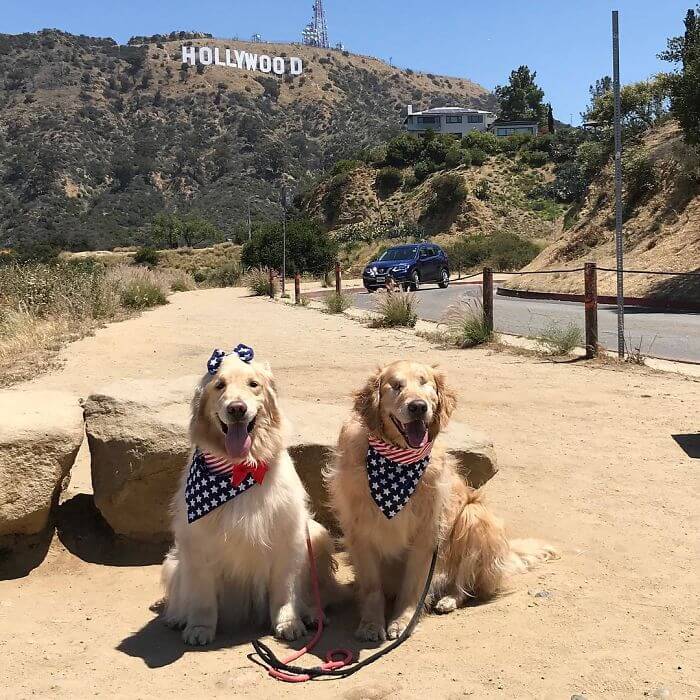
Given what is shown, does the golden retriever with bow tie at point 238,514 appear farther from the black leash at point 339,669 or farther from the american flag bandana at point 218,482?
the black leash at point 339,669

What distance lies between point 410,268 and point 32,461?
25197 mm

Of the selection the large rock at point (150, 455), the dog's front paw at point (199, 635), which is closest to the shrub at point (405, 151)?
the large rock at point (150, 455)

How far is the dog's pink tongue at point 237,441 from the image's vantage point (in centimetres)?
376

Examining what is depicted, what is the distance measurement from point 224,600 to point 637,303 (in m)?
19.2

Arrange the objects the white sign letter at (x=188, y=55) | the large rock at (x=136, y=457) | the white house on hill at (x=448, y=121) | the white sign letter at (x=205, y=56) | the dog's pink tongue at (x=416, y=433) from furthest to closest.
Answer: the white sign letter at (x=205, y=56) → the white sign letter at (x=188, y=55) → the white house on hill at (x=448, y=121) → the large rock at (x=136, y=457) → the dog's pink tongue at (x=416, y=433)

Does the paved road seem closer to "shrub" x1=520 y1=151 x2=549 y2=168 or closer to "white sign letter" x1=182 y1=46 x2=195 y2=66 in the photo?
"shrub" x1=520 y1=151 x2=549 y2=168

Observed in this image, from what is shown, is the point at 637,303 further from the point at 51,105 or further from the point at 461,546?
the point at 51,105

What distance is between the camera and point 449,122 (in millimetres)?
110000

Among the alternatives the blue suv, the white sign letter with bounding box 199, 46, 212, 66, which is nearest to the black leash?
the blue suv

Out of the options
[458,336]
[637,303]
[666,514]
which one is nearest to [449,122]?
[637,303]

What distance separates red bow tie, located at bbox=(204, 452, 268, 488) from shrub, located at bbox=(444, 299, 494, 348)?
10.1 m

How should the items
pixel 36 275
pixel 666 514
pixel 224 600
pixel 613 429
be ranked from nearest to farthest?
pixel 224 600, pixel 666 514, pixel 613 429, pixel 36 275

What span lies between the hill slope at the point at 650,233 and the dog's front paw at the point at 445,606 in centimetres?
1831

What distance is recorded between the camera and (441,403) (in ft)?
13.3
